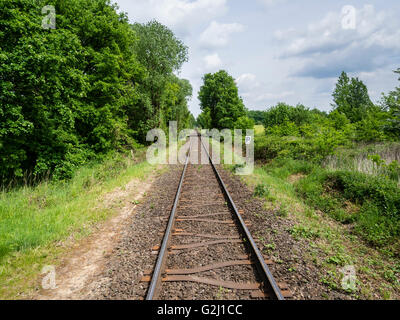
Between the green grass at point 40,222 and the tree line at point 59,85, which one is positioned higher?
the tree line at point 59,85

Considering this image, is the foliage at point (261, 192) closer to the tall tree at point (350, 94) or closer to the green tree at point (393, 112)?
the green tree at point (393, 112)

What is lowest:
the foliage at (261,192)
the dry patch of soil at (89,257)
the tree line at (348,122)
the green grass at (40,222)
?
the dry patch of soil at (89,257)

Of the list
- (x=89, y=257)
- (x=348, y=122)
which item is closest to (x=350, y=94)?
(x=348, y=122)

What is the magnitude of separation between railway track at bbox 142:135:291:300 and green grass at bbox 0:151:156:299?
6.94 ft

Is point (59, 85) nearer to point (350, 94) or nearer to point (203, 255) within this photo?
point (203, 255)

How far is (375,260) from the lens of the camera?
4094 mm

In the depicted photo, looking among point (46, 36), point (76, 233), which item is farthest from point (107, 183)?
point (46, 36)

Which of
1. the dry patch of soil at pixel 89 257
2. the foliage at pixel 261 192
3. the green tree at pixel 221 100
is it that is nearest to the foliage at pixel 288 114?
the green tree at pixel 221 100

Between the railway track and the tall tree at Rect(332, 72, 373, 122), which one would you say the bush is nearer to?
the railway track

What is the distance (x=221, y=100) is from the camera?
3838 cm

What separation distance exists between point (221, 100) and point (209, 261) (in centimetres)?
3718

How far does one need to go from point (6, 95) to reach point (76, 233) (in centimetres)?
626

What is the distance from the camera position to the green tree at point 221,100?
37.2 meters

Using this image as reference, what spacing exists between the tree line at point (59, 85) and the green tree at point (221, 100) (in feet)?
72.5
